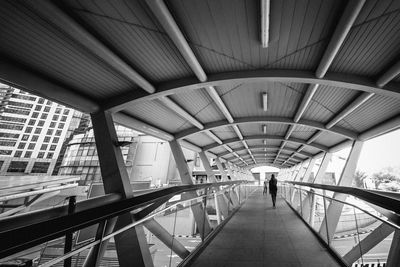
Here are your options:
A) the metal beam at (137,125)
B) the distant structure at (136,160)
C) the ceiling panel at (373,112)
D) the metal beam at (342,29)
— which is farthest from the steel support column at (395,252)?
the distant structure at (136,160)

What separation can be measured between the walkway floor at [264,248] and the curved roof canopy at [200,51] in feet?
14.1

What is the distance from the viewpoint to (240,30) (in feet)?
14.0

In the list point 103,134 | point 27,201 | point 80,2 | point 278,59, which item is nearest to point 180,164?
point 103,134

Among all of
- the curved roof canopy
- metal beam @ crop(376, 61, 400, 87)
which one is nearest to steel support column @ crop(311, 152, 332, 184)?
the curved roof canopy

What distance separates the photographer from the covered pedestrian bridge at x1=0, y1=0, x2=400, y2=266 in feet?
10.8

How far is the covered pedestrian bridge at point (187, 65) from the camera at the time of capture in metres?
3.28

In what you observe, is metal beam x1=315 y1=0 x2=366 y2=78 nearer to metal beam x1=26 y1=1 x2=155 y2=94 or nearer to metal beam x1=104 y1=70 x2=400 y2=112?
metal beam x1=104 y1=70 x2=400 y2=112

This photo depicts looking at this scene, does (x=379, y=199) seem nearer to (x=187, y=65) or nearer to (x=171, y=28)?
(x=171, y=28)

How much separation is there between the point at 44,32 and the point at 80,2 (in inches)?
49.8

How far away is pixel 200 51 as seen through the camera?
16.5 feet

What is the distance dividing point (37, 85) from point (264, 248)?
6.82 meters

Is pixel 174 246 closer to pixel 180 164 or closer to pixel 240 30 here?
pixel 240 30

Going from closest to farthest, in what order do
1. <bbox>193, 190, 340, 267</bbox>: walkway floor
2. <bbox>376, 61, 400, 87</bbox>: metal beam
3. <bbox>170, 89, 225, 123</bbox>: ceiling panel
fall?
<bbox>193, 190, 340, 267</bbox>: walkway floor < <bbox>376, 61, 400, 87</bbox>: metal beam < <bbox>170, 89, 225, 123</bbox>: ceiling panel

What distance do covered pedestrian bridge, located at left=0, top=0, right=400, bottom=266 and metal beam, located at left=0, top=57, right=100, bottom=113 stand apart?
28 millimetres
